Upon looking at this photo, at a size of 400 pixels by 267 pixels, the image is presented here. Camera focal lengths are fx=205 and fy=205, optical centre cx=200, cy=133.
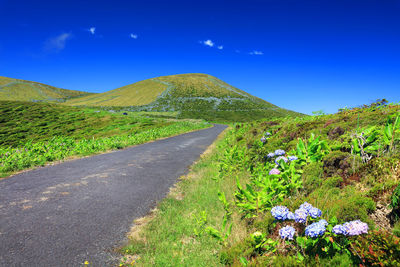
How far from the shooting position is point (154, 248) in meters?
3.34

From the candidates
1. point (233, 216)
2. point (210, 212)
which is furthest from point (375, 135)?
point (210, 212)

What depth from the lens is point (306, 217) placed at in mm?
2166

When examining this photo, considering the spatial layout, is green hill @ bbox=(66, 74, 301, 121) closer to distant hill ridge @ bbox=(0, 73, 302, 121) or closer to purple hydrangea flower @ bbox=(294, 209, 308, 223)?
distant hill ridge @ bbox=(0, 73, 302, 121)

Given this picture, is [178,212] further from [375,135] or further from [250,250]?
[375,135]

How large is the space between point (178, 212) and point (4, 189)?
525 centimetres

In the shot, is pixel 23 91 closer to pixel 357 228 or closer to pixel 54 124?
pixel 54 124

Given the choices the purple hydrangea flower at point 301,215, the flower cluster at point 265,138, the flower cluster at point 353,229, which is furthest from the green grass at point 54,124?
the flower cluster at point 353,229

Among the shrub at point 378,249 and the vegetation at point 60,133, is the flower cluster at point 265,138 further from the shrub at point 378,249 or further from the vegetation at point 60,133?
the vegetation at point 60,133

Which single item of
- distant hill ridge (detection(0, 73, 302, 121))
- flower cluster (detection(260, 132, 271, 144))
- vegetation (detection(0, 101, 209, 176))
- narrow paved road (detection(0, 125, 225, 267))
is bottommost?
narrow paved road (detection(0, 125, 225, 267))

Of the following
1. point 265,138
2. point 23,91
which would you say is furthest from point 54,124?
point 23,91

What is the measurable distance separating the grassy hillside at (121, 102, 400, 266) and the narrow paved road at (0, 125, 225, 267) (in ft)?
1.90

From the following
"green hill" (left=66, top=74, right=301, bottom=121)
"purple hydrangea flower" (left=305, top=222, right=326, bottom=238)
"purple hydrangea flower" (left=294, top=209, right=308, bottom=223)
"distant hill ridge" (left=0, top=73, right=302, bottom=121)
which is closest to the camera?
"purple hydrangea flower" (left=305, top=222, right=326, bottom=238)

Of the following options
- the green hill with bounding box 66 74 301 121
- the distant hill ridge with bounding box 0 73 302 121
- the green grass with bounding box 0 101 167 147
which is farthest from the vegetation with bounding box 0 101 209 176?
the green hill with bounding box 66 74 301 121

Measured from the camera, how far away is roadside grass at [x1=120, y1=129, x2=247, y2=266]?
9.77ft
